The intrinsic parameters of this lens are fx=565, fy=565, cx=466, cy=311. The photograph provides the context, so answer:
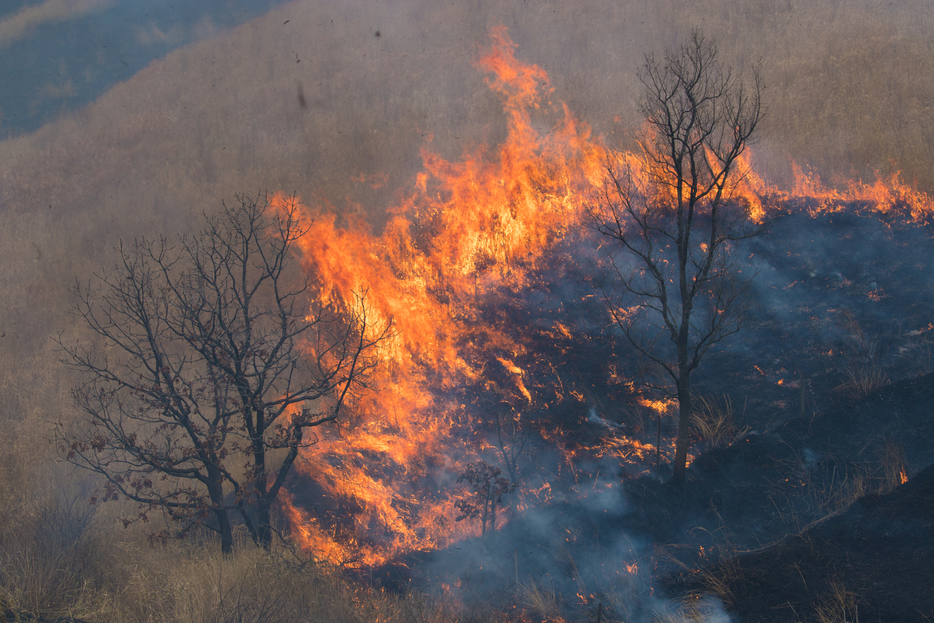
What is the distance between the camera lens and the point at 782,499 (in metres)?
8.85

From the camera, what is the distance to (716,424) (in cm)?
1028

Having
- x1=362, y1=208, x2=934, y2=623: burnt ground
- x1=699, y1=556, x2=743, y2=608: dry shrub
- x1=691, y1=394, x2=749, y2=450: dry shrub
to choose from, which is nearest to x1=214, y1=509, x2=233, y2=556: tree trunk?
x1=362, y1=208, x2=934, y2=623: burnt ground

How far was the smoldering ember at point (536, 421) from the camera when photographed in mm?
7824

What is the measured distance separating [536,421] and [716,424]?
3433 mm

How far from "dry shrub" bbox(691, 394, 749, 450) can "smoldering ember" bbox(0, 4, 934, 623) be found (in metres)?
0.05

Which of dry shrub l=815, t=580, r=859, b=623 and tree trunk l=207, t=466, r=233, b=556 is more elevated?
tree trunk l=207, t=466, r=233, b=556

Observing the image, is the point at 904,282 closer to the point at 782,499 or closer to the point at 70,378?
the point at 782,499

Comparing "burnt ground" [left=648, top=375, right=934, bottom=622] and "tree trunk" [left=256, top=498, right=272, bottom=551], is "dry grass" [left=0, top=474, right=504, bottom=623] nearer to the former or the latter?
"tree trunk" [left=256, top=498, right=272, bottom=551]

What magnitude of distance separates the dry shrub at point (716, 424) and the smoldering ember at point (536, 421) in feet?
0.16

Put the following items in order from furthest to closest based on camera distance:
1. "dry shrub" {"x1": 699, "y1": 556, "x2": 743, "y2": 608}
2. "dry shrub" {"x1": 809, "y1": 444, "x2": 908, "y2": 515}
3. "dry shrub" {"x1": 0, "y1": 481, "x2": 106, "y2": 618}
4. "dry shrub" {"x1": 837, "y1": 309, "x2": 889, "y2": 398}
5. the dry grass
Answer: "dry shrub" {"x1": 837, "y1": 309, "x2": 889, "y2": 398} → "dry shrub" {"x1": 809, "y1": 444, "x2": 908, "y2": 515} → "dry shrub" {"x1": 0, "y1": 481, "x2": 106, "y2": 618} → "dry shrub" {"x1": 699, "y1": 556, "x2": 743, "y2": 608} → the dry grass

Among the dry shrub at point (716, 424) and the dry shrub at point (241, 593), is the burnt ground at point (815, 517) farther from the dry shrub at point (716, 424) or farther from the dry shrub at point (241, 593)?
the dry shrub at point (241, 593)

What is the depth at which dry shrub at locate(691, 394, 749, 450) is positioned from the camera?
10203mm

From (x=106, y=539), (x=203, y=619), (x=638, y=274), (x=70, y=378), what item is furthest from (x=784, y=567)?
(x=70, y=378)

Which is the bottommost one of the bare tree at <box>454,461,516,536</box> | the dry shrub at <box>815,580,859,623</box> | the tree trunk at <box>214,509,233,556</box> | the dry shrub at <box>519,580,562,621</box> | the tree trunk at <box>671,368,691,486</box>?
the dry shrub at <box>519,580,562,621</box>
